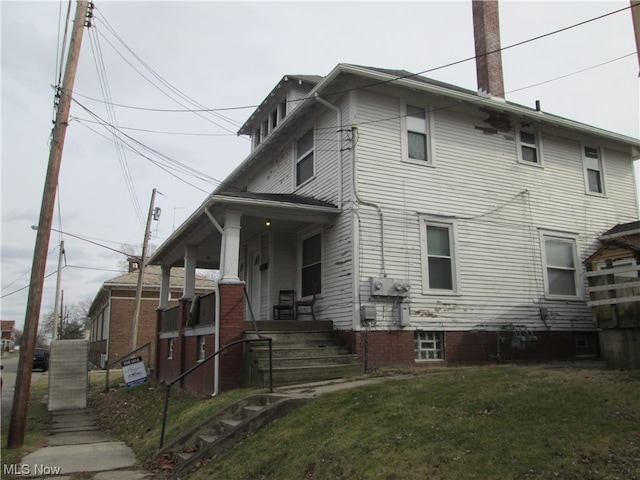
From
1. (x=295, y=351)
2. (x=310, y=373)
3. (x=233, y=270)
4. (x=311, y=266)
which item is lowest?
(x=310, y=373)

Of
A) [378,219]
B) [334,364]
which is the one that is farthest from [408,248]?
[334,364]

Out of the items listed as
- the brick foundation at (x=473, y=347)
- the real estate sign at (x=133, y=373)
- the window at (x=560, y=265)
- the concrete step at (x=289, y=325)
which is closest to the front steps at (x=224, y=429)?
the concrete step at (x=289, y=325)

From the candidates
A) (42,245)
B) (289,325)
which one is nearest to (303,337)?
(289,325)

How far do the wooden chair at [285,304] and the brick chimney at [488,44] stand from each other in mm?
7430

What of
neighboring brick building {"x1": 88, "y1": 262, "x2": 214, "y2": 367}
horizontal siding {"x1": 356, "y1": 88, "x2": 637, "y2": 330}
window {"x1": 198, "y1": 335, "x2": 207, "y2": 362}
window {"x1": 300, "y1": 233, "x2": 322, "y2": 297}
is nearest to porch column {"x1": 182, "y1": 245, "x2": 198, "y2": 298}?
window {"x1": 198, "y1": 335, "x2": 207, "y2": 362}

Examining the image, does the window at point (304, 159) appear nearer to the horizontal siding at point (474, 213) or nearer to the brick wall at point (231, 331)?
the horizontal siding at point (474, 213)

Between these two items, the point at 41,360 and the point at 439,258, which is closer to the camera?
the point at 439,258

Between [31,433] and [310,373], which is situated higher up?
[310,373]

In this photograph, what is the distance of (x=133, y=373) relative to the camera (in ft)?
55.7

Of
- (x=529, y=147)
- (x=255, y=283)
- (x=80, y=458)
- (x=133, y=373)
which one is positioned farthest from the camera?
(x=133, y=373)

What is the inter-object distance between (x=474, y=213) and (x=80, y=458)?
384 inches

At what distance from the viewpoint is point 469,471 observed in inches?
183

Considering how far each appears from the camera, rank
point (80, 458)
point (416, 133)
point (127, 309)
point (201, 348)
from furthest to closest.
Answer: point (127, 309) → point (416, 133) → point (201, 348) → point (80, 458)

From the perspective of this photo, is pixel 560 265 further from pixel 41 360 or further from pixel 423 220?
pixel 41 360
